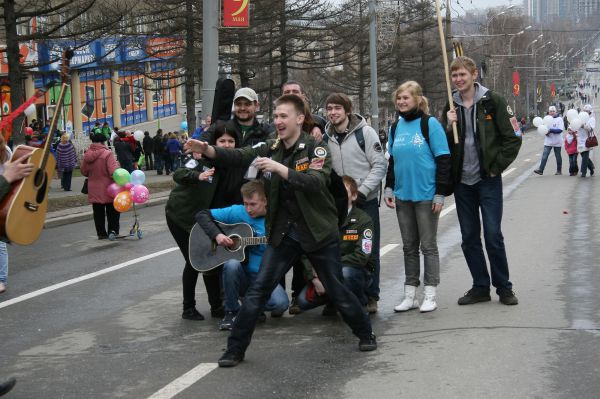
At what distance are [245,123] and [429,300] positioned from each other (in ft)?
6.81

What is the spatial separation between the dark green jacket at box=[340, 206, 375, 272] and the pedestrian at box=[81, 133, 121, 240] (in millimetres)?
7662

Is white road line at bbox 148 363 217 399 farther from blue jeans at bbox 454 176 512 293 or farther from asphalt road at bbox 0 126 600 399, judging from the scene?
blue jeans at bbox 454 176 512 293

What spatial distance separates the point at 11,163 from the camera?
20.5 ft

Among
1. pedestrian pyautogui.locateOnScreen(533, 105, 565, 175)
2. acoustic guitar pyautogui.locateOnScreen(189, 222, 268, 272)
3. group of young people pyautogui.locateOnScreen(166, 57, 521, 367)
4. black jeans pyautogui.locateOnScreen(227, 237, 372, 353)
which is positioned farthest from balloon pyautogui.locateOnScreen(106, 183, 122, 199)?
pedestrian pyautogui.locateOnScreen(533, 105, 565, 175)

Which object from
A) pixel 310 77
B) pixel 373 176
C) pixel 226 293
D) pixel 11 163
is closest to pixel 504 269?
pixel 373 176

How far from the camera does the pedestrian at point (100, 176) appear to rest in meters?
14.9

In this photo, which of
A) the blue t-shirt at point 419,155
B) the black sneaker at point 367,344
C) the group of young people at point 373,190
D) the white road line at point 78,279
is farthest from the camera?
the white road line at point 78,279

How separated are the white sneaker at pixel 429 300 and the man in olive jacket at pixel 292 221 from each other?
4.71 feet

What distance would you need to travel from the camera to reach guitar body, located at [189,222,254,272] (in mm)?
7828

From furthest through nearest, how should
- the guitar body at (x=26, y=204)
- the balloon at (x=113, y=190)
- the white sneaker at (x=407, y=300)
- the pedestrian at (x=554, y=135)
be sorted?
the pedestrian at (x=554, y=135), the balloon at (x=113, y=190), the white sneaker at (x=407, y=300), the guitar body at (x=26, y=204)

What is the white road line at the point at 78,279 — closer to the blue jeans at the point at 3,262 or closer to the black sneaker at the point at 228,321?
the blue jeans at the point at 3,262

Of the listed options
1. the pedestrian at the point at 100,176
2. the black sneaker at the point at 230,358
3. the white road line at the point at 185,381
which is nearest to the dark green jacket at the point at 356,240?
the black sneaker at the point at 230,358

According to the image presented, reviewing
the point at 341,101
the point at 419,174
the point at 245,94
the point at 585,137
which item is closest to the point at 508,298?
the point at 419,174

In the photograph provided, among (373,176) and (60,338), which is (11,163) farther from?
(373,176)
